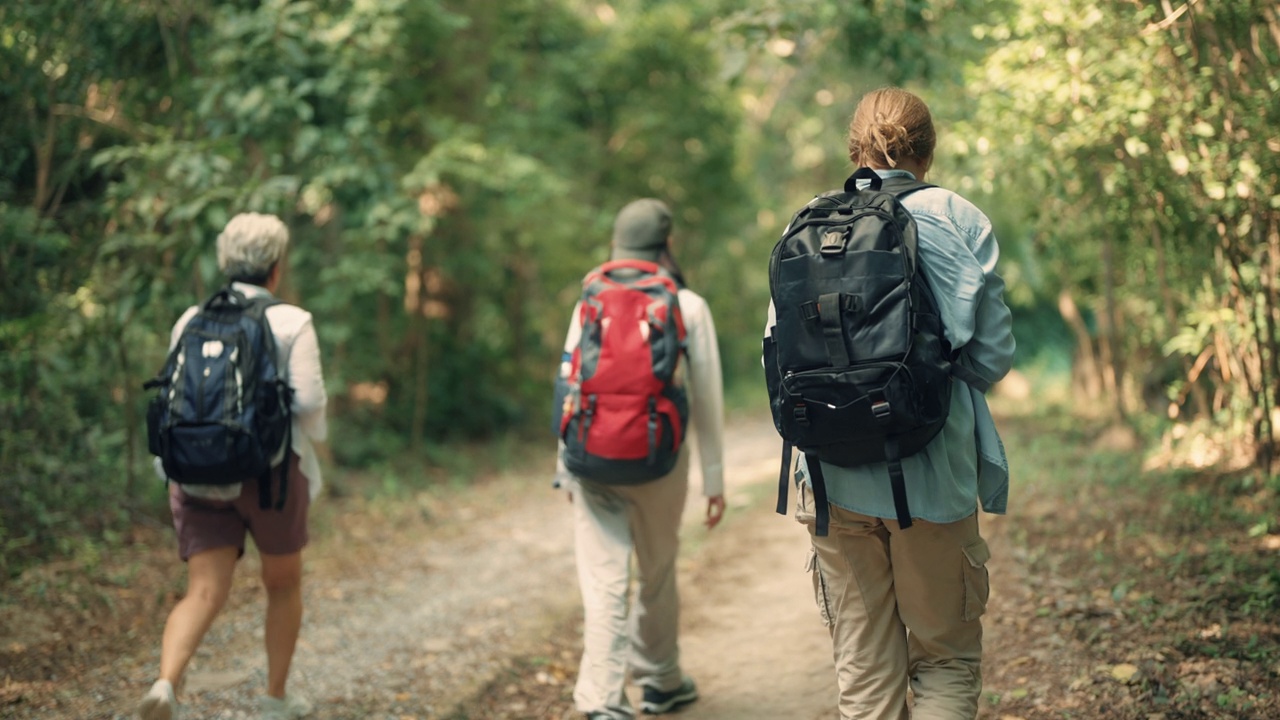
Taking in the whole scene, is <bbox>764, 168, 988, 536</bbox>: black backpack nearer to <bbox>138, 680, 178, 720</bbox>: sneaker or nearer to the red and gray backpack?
the red and gray backpack

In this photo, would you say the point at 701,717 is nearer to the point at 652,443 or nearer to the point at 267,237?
the point at 652,443

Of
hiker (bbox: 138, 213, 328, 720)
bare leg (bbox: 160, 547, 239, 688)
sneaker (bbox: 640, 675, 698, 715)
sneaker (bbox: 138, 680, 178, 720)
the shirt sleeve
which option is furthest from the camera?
sneaker (bbox: 640, 675, 698, 715)

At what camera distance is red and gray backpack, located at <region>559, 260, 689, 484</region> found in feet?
12.4

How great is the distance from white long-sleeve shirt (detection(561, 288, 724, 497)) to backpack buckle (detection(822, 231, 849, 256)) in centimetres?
131

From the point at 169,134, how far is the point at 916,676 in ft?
17.4

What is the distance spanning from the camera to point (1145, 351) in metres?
8.98

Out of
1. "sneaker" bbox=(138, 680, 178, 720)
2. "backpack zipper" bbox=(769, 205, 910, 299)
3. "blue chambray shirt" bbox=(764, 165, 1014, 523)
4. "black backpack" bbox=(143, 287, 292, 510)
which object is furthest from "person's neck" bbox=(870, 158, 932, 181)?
"sneaker" bbox=(138, 680, 178, 720)

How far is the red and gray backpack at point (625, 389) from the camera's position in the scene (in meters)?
3.79

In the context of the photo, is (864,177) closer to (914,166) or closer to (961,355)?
(914,166)

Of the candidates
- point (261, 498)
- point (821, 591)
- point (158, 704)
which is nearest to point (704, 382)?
point (821, 591)

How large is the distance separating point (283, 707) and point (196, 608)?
27.6 inches

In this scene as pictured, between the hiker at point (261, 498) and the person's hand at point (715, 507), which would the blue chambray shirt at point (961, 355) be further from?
the hiker at point (261, 498)

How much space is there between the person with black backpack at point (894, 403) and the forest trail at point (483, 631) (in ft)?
4.87

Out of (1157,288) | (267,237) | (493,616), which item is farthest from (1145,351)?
(267,237)
